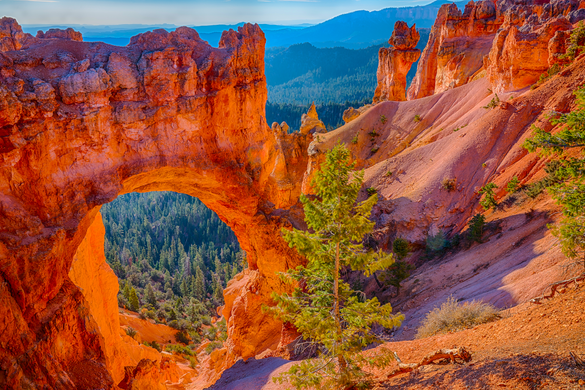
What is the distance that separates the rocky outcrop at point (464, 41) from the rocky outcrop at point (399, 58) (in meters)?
4.38

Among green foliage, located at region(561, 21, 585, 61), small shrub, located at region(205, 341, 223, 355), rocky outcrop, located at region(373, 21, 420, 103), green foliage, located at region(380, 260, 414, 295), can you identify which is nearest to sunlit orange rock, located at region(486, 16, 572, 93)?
green foliage, located at region(561, 21, 585, 61)

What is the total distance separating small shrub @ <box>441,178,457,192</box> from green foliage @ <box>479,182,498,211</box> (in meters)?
2.57

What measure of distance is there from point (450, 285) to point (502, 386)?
37.8 feet

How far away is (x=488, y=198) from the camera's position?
25.0 meters

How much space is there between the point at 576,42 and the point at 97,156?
106 feet

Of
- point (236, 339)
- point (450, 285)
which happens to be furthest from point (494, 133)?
point (236, 339)

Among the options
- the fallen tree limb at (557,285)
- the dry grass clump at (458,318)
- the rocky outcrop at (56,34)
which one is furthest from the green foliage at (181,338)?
the fallen tree limb at (557,285)

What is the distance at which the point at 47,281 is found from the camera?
41.7ft

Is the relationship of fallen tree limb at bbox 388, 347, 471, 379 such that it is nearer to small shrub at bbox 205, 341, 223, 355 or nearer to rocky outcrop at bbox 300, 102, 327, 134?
small shrub at bbox 205, 341, 223, 355

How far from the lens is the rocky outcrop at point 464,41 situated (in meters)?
54.4

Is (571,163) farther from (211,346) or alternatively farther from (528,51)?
(211,346)

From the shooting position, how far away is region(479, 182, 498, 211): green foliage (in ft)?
81.3

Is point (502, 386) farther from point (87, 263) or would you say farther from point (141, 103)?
point (87, 263)

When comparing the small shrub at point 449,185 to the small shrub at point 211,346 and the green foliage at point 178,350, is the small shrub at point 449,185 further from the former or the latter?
the green foliage at point 178,350
